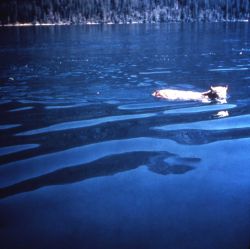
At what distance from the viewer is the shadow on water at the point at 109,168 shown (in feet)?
26.4

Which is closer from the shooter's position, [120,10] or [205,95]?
[205,95]

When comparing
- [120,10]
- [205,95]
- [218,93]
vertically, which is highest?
[120,10]

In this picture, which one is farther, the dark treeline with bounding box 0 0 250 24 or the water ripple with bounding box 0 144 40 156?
the dark treeline with bounding box 0 0 250 24

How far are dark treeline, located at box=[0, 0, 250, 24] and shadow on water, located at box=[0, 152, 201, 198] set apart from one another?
5743 inches

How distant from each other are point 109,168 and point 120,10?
160 metres

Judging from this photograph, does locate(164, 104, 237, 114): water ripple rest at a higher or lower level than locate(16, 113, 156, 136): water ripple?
higher

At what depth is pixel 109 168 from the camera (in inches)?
351

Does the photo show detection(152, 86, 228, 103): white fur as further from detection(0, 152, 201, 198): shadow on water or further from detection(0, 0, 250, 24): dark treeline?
detection(0, 0, 250, 24): dark treeline

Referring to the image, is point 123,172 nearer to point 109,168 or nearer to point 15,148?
point 109,168

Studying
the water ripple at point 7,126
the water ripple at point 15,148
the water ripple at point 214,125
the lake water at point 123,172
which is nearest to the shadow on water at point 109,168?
the lake water at point 123,172

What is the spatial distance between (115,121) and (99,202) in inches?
232

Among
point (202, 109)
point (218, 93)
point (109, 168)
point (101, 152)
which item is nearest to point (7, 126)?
point (101, 152)

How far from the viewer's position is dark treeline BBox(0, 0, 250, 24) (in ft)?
493

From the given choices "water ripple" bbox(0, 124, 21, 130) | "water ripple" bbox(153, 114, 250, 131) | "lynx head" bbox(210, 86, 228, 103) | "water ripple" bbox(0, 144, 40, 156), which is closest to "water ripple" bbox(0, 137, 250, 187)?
"water ripple" bbox(0, 144, 40, 156)
